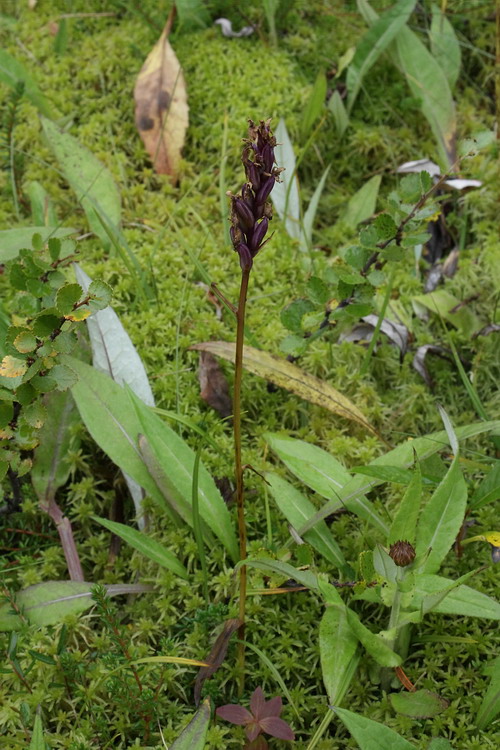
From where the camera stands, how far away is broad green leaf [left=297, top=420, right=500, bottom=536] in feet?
6.31

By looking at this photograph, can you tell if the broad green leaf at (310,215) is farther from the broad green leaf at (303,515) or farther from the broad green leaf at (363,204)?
the broad green leaf at (303,515)

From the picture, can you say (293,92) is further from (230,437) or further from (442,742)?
(442,742)

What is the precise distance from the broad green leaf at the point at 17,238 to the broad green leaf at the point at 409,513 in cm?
153

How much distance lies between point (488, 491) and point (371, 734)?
0.74 metres

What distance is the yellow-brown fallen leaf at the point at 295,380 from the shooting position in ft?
7.44

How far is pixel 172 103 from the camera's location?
122 inches

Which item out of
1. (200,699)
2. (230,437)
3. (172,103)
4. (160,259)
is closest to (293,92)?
(172,103)

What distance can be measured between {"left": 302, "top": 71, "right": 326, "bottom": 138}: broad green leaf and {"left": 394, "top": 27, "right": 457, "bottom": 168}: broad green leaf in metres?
0.42

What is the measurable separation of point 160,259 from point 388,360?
0.96 m

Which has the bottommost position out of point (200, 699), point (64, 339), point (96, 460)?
point (200, 699)

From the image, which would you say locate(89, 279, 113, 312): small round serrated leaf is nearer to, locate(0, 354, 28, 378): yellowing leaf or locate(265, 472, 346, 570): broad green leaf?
locate(0, 354, 28, 378): yellowing leaf

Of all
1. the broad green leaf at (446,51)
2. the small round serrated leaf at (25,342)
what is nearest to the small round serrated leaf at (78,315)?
the small round serrated leaf at (25,342)

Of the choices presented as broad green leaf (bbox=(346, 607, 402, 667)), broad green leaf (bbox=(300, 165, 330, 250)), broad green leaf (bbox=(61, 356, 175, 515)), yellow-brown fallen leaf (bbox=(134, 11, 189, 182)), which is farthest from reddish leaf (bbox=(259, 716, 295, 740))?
yellow-brown fallen leaf (bbox=(134, 11, 189, 182))

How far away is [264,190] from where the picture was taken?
4.11 ft
